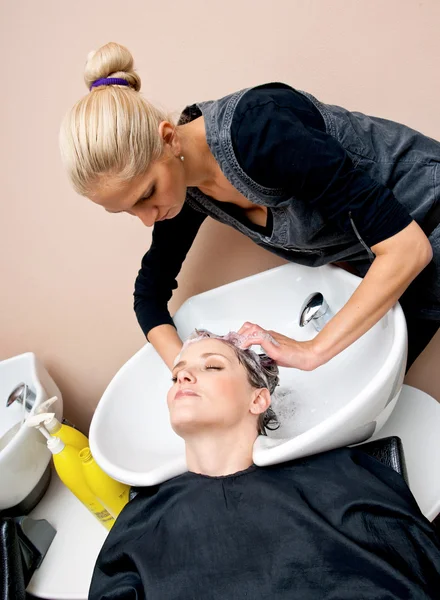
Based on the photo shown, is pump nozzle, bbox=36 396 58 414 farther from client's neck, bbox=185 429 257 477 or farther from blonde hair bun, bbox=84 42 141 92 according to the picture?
blonde hair bun, bbox=84 42 141 92

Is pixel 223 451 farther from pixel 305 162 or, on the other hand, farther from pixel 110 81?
pixel 110 81

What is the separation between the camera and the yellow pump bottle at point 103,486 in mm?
1211

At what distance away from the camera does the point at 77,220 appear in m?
1.54

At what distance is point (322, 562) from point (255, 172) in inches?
28.6

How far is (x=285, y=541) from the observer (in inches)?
34.5

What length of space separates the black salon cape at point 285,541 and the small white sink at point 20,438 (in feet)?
1.52

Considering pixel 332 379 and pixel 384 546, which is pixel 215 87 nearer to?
pixel 332 379

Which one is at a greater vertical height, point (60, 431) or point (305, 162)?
point (305, 162)

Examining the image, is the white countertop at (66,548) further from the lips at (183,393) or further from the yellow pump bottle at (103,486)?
the lips at (183,393)

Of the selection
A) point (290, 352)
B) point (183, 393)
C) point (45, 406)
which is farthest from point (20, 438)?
point (290, 352)

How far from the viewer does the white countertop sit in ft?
4.34

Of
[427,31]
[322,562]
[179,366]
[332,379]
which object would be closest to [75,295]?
[179,366]

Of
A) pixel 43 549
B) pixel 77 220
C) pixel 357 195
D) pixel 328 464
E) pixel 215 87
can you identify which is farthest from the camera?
pixel 77 220

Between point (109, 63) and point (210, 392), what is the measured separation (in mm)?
696
